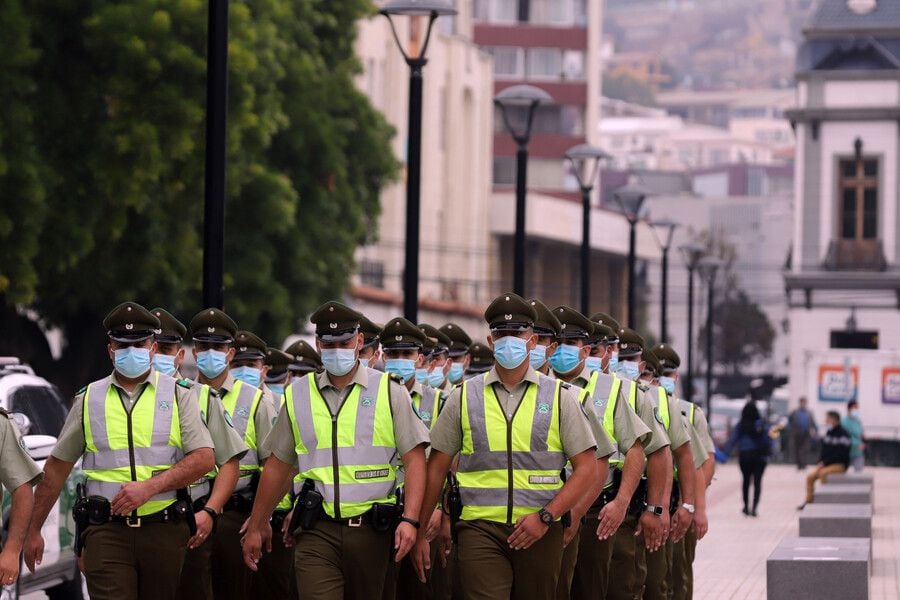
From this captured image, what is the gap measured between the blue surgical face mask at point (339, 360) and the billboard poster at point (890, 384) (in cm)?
4654

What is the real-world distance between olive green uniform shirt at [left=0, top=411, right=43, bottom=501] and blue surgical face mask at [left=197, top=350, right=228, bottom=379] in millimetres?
2942

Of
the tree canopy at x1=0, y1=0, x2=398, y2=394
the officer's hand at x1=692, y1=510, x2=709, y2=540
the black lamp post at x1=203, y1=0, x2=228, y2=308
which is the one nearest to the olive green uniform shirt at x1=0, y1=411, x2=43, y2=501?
the officer's hand at x1=692, y1=510, x2=709, y2=540

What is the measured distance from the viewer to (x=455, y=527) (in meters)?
11.9

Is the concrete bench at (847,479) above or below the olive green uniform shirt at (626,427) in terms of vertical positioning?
below

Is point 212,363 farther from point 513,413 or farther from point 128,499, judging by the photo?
point 513,413

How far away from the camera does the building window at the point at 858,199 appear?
70.1 meters

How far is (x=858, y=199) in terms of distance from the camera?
70250 millimetres

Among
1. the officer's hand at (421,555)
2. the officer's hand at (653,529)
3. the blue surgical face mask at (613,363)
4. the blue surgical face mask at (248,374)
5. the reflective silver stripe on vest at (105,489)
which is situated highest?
the blue surgical face mask at (613,363)

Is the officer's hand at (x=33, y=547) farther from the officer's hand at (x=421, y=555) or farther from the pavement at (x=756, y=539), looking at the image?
the pavement at (x=756, y=539)

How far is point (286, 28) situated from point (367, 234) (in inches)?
292

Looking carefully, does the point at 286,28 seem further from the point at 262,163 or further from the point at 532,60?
the point at 532,60

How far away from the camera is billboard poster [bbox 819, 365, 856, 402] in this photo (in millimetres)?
58094

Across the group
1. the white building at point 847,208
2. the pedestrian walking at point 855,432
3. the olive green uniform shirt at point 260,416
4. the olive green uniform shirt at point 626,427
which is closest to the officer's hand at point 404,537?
the olive green uniform shirt at point 626,427

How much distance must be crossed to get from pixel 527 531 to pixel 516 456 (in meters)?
0.38
